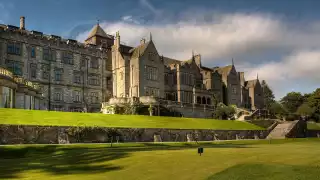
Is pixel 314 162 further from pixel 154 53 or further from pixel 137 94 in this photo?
pixel 154 53

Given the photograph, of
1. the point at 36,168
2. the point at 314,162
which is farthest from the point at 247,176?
the point at 36,168

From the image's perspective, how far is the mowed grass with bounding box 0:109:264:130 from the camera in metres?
34.7

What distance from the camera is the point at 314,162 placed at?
16.2m

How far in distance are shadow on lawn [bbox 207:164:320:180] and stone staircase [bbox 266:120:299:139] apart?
144 ft

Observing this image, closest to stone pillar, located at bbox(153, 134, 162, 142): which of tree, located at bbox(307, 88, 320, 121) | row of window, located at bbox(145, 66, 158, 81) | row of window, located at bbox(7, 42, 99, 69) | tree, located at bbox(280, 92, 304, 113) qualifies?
row of window, located at bbox(145, 66, 158, 81)

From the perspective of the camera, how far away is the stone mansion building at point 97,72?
60219mm

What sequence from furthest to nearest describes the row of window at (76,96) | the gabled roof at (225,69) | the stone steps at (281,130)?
A: the gabled roof at (225,69) → the row of window at (76,96) → the stone steps at (281,130)

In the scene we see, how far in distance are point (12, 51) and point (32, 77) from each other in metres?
5.23

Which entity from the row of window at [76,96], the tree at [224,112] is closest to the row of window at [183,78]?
the tree at [224,112]

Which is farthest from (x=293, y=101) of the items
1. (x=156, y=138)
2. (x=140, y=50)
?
(x=156, y=138)

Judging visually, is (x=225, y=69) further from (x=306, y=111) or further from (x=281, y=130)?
(x=281, y=130)

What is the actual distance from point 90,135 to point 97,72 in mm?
35375

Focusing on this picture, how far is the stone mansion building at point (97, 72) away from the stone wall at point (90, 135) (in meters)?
15.4

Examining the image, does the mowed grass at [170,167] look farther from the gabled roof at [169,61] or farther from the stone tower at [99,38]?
the gabled roof at [169,61]
